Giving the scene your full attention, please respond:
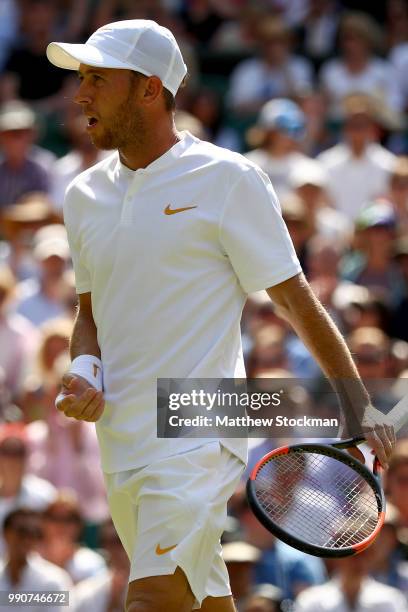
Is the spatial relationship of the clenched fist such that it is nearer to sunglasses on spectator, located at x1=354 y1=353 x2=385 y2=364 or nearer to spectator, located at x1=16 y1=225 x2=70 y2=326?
sunglasses on spectator, located at x1=354 y1=353 x2=385 y2=364

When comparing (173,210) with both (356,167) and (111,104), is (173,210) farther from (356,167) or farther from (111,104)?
(356,167)

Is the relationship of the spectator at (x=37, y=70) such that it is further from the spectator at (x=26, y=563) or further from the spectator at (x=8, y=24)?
the spectator at (x=26, y=563)

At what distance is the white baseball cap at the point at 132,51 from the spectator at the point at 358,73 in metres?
7.93

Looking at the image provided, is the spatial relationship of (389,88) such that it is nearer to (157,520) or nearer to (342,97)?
(342,97)

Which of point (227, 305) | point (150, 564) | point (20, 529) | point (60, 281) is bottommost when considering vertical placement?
point (60, 281)

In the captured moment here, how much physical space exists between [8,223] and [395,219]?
283 cm

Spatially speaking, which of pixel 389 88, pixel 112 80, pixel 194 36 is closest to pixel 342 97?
pixel 389 88

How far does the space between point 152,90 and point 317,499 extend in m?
1.31

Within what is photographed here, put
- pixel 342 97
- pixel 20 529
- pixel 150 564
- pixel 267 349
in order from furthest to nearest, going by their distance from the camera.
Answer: pixel 342 97 → pixel 267 349 → pixel 20 529 → pixel 150 564

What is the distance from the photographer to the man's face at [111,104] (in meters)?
4.19

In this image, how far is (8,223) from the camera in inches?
410

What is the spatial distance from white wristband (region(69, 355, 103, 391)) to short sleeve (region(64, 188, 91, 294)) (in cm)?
27

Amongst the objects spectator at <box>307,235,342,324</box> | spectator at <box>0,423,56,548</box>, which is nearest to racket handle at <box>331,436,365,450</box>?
spectator at <box>0,423,56,548</box>

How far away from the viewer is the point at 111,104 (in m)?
4.20
